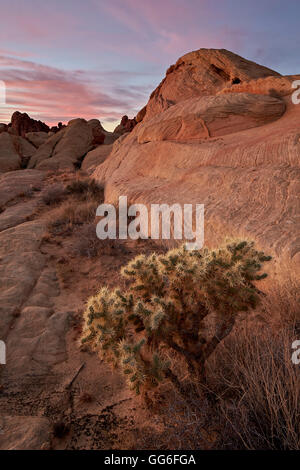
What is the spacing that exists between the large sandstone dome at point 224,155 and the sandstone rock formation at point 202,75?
4 centimetres

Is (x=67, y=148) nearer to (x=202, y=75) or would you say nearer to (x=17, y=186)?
(x=17, y=186)

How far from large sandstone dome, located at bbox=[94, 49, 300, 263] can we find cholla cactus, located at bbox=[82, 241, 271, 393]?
1628mm

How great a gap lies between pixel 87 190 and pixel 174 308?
10.4 metres

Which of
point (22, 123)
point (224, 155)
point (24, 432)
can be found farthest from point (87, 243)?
point (22, 123)

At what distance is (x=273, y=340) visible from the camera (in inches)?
116

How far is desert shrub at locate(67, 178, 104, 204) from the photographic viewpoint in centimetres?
1164

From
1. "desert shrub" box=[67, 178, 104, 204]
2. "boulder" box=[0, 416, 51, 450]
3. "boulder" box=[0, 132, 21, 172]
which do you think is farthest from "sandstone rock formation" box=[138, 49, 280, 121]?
"boulder" box=[0, 132, 21, 172]

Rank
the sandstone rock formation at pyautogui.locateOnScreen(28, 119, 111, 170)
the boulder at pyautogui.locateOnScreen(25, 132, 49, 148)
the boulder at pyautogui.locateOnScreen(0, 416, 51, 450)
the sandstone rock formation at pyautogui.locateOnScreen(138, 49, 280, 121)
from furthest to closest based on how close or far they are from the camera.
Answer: the boulder at pyautogui.locateOnScreen(25, 132, 49, 148) < the sandstone rock formation at pyautogui.locateOnScreen(28, 119, 111, 170) < the sandstone rock formation at pyautogui.locateOnScreen(138, 49, 280, 121) < the boulder at pyautogui.locateOnScreen(0, 416, 51, 450)

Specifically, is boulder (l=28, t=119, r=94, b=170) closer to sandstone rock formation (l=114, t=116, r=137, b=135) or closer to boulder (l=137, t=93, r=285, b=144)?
sandstone rock formation (l=114, t=116, r=137, b=135)

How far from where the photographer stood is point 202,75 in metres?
13.3

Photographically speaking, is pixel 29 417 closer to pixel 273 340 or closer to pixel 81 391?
pixel 81 391

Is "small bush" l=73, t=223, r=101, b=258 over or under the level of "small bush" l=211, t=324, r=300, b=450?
over
